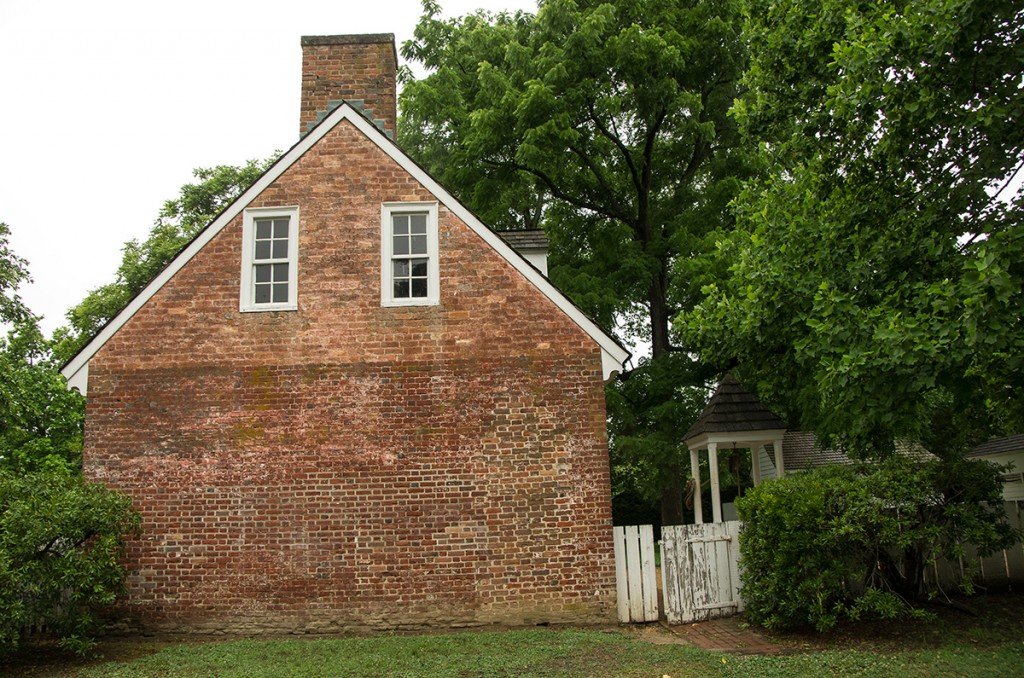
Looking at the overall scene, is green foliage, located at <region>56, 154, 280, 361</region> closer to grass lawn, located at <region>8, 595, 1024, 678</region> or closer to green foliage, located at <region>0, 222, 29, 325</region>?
green foliage, located at <region>0, 222, 29, 325</region>

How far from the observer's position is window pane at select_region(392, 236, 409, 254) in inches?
509

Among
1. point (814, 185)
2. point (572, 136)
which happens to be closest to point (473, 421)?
point (814, 185)

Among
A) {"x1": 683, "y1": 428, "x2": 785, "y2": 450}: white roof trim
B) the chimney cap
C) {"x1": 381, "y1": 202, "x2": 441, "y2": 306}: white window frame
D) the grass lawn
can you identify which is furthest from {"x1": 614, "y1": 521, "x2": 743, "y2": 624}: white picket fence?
the chimney cap

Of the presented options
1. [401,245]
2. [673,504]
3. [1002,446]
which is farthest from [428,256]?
[1002,446]

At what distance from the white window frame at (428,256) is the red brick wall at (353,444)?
13 centimetres

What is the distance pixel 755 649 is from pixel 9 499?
31.4 feet

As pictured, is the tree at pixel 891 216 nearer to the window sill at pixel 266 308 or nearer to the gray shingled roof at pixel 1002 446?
the window sill at pixel 266 308

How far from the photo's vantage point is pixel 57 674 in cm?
975

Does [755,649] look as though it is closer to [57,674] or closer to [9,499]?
[57,674]

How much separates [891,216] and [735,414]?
17.7 ft

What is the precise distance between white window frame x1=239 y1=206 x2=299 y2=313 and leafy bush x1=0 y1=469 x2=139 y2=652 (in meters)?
3.47

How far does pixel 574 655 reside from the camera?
9781mm

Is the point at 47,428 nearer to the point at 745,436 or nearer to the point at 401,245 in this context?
the point at 401,245

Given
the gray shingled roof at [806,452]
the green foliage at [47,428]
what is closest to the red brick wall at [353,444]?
the gray shingled roof at [806,452]
